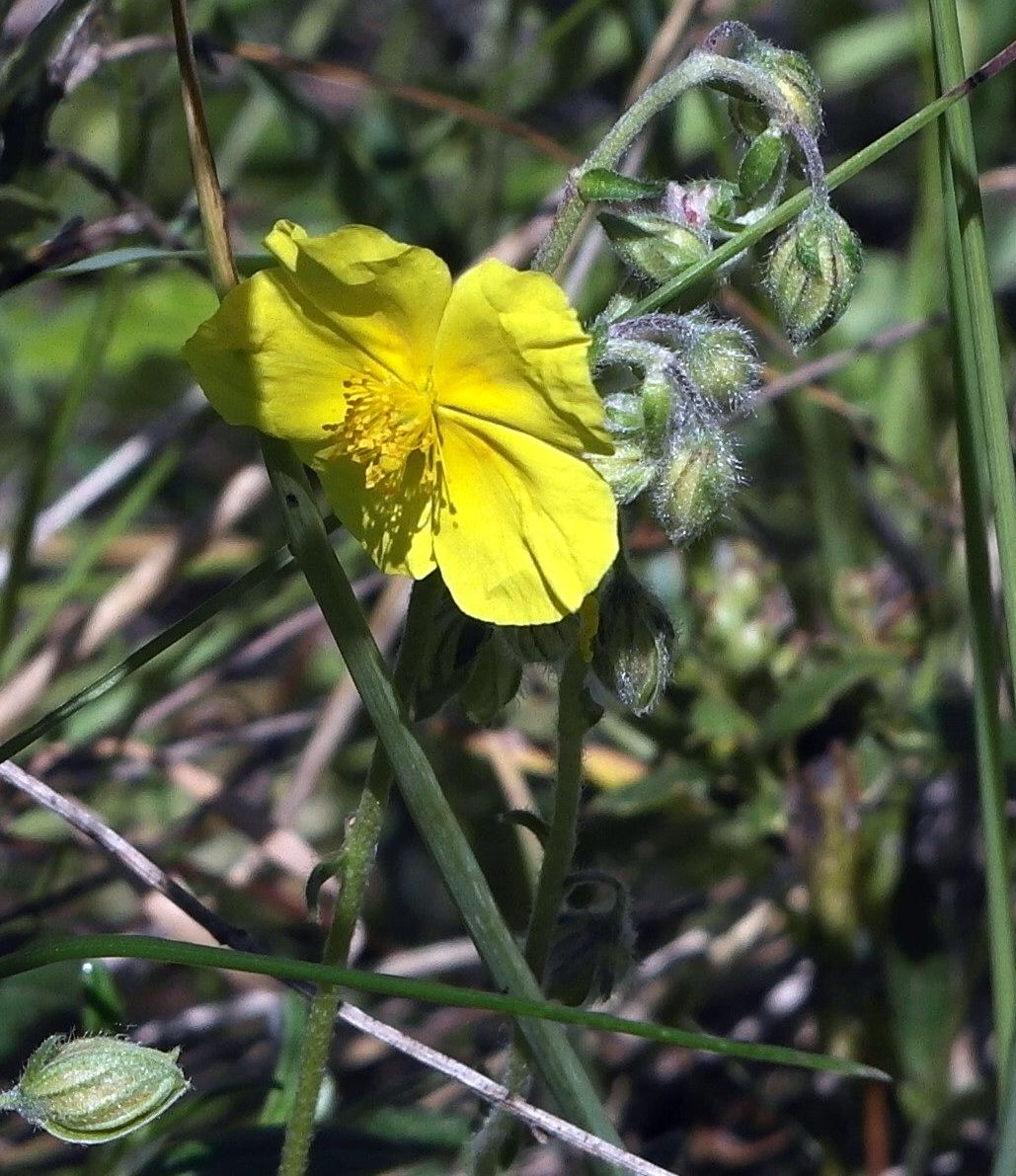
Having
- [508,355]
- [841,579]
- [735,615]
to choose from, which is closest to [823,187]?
[508,355]

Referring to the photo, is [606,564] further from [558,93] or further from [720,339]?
[558,93]

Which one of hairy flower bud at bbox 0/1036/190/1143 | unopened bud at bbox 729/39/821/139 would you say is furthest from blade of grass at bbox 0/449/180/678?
unopened bud at bbox 729/39/821/139

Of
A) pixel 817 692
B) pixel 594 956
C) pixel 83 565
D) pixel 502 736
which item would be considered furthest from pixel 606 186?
pixel 502 736

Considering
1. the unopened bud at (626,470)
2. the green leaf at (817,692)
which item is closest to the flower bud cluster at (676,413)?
the unopened bud at (626,470)

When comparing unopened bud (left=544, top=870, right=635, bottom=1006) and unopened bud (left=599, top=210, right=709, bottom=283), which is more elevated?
unopened bud (left=599, top=210, right=709, bottom=283)

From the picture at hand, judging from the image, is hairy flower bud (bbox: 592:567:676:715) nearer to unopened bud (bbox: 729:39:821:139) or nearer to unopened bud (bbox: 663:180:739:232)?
unopened bud (bbox: 663:180:739:232)
